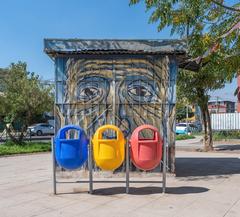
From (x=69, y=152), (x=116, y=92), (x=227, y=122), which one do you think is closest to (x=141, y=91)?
(x=116, y=92)

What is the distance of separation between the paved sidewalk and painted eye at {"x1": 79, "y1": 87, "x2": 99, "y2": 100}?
2.35m

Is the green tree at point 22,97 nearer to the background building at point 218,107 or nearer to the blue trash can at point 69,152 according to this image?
the blue trash can at point 69,152

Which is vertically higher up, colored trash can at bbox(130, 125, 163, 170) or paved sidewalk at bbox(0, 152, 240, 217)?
colored trash can at bbox(130, 125, 163, 170)

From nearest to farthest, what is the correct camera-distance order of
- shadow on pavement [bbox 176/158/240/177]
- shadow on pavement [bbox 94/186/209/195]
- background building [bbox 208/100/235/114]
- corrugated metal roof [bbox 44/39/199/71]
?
shadow on pavement [bbox 94/186/209/195] → corrugated metal roof [bbox 44/39/199/71] → shadow on pavement [bbox 176/158/240/177] → background building [bbox 208/100/235/114]

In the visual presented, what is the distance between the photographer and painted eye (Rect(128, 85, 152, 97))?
33.8 ft

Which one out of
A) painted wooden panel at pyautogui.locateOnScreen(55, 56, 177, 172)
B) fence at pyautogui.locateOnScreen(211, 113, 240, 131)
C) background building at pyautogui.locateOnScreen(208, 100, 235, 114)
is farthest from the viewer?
background building at pyautogui.locateOnScreen(208, 100, 235, 114)

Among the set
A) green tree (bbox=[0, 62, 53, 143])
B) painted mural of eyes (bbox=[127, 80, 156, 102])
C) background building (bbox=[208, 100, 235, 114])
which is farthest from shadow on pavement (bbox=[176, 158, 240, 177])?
background building (bbox=[208, 100, 235, 114])

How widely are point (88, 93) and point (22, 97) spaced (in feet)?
34.6

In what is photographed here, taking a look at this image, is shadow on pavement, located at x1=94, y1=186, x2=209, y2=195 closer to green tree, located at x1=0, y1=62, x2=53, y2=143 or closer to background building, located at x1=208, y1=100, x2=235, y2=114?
green tree, located at x1=0, y1=62, x2=53, y2=143

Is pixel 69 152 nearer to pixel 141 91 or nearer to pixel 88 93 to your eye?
pixel 88 93

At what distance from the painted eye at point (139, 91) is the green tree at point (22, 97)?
Answer: 1094 centimetres

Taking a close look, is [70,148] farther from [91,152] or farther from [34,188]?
[34,188]

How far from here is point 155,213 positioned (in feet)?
21.8

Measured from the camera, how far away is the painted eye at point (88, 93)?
10266mm
